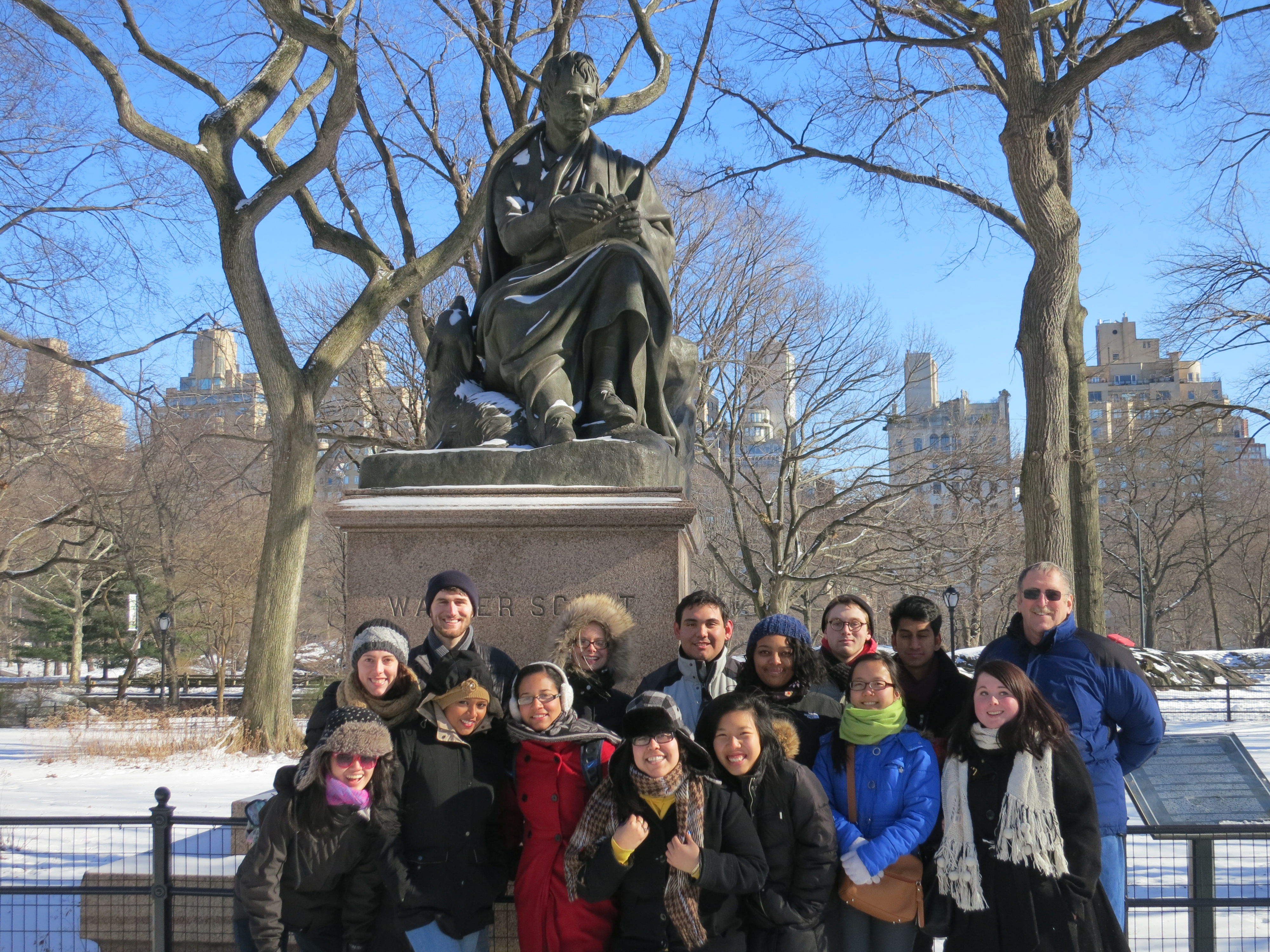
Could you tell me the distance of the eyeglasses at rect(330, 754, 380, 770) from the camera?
3.43m

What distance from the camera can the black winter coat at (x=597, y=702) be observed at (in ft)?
13.9

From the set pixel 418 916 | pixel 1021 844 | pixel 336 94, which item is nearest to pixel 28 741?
pixel 336 94

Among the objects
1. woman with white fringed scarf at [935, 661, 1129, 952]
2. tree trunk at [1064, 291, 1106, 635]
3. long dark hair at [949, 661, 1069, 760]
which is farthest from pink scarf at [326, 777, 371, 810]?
tree trunk at [1064, 291, 1106, 635]

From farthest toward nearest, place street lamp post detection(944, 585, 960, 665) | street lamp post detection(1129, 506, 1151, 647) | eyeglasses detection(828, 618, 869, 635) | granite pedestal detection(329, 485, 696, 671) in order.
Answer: street lamp post detection(1129, 506, 1151, 647)
street lamp post detection(944, 585, 960, 665)
granite pedestal detection(329, 485, 696, 671)
eyeglasses detection(828, 618, 869, 635)

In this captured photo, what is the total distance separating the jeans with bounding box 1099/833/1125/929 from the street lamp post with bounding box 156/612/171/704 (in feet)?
79.7

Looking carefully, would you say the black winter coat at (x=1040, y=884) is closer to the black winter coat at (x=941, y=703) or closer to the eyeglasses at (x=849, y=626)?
the black winter coat at (x=941, y=703)

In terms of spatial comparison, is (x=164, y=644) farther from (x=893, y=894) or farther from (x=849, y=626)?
(x=893, y=894)

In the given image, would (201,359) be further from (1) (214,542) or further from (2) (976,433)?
(2) (976,433)

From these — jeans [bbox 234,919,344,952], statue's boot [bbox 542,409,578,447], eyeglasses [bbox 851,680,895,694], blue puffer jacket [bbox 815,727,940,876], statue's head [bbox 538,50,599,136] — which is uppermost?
statue's head [bbox 538,50,599,136]

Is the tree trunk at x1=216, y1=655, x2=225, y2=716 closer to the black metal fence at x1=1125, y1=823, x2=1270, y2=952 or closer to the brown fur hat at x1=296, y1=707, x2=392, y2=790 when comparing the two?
the black metal fence at x1=1125, y1=823, x2=1270, y2=952

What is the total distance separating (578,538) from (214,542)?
25677 millimetres

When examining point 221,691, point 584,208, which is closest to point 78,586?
point 221,691

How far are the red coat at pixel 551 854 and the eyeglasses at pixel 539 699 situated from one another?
131 mm

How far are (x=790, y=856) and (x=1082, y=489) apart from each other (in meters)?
11.8
